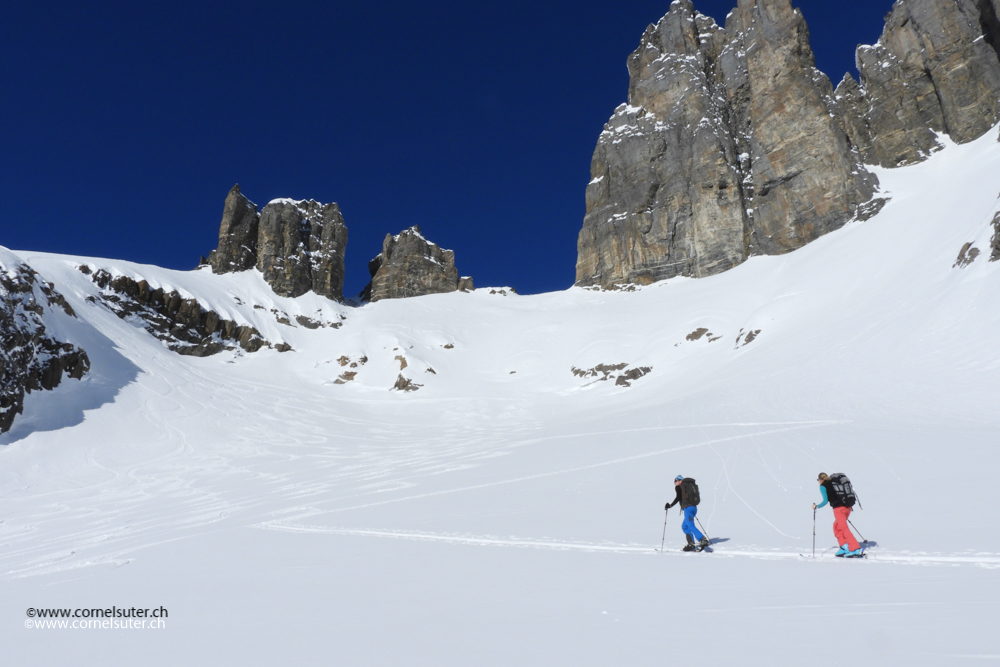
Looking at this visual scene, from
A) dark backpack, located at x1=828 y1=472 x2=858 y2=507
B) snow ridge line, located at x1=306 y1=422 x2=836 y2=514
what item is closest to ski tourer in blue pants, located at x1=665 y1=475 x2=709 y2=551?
dark backpack, located at x1=828 y1=472 x2=858 y2=507

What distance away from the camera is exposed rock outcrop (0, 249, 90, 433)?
29297 millimetres

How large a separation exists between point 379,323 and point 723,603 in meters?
63.4

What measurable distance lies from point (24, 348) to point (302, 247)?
46.4m

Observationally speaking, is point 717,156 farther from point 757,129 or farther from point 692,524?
point 692,524

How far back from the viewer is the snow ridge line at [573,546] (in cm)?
595

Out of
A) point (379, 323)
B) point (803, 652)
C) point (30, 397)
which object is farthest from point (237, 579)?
point (379, 323)

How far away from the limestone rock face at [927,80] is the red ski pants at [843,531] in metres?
72.8

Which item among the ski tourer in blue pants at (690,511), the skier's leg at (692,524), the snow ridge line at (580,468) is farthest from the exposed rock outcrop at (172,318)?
the skier's leg at (692,524)

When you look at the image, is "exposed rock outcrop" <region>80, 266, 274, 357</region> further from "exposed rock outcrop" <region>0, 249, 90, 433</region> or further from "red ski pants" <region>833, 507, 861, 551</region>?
"red ski pants" <region>833, 507, 861, 551</region>

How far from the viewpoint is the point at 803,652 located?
377 cm

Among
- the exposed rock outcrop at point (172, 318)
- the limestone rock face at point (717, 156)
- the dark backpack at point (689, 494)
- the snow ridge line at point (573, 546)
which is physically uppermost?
the limestone rock face at point (717, 156)

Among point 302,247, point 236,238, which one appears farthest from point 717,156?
point 236,238

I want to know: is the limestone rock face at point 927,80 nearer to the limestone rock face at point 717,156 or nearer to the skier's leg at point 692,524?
the limestone rock face at point 717,156

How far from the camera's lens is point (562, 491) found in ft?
44.6
